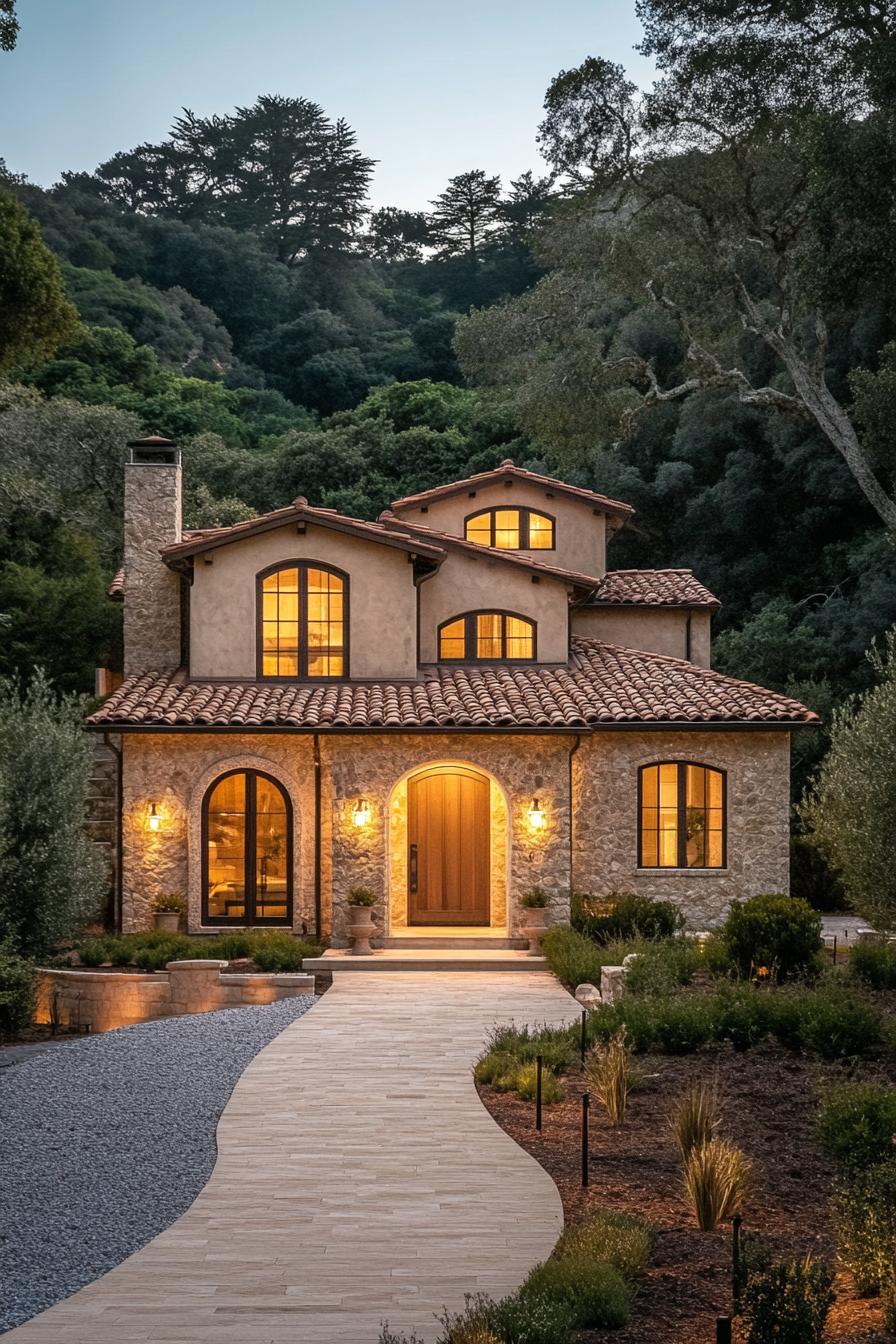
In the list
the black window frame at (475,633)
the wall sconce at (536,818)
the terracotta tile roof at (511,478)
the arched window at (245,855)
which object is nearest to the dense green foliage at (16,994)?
the arched window at (245,855)

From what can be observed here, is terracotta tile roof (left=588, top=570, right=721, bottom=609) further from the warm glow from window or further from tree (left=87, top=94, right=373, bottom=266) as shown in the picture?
tree (left=87, top=94, right=373, bottom=266)

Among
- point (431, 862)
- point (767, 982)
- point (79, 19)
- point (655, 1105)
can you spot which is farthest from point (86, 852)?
point (79, 19)

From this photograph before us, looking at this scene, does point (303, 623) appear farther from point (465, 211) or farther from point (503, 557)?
point (465, 211)

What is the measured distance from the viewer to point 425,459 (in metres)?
47.6

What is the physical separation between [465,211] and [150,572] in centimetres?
5390

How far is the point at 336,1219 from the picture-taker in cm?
828

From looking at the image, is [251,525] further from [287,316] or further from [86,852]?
[287,316]

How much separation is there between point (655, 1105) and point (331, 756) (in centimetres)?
1094

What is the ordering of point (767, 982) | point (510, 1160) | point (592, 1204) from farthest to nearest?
point (767, 982)
point (510, 1160)
point (592, 1204)

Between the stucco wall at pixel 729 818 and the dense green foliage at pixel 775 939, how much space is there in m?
4.53

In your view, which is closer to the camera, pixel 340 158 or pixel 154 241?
pixel 154 241

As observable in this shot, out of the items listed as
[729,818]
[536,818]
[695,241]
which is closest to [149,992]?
[536,818]

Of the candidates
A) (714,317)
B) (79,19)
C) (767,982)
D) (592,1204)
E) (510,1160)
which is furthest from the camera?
(79,19)

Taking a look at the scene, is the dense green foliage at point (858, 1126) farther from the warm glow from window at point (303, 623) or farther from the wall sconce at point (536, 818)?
the warm glow from window at point (303, 623)
